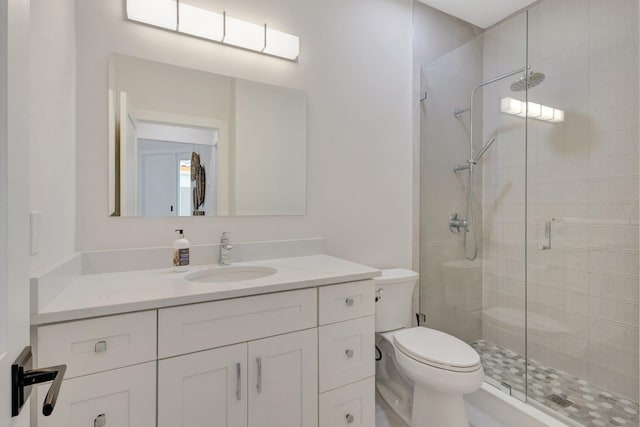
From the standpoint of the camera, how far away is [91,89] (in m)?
1.38

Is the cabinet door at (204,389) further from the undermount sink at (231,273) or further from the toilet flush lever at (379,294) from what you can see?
the toilet flush lever at (379,294)

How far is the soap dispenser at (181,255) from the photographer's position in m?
1.43

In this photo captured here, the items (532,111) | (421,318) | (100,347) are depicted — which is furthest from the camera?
(421,318)

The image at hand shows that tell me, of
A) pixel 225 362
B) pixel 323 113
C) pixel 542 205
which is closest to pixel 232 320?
pixel 225 362

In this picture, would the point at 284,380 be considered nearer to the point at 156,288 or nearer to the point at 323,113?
the point at 156,288

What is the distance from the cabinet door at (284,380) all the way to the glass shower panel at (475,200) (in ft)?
4.08

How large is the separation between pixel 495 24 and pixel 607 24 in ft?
2.67

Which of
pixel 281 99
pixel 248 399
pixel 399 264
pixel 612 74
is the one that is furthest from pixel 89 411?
pixel 612 74

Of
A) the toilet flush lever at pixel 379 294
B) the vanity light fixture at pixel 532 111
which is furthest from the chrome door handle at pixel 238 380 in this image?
the vanity light fixture at pixel 532 111

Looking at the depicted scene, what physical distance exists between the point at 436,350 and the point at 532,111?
5.55 feet

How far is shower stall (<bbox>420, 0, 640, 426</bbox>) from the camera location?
180cm

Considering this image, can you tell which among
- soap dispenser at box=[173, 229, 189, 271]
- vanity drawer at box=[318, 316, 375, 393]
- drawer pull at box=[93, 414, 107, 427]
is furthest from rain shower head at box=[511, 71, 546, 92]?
drawer pull at box=[93, 414, 107, 427]

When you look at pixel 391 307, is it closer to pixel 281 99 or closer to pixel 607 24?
pixel 281 99

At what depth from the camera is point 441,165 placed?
2309 mm
